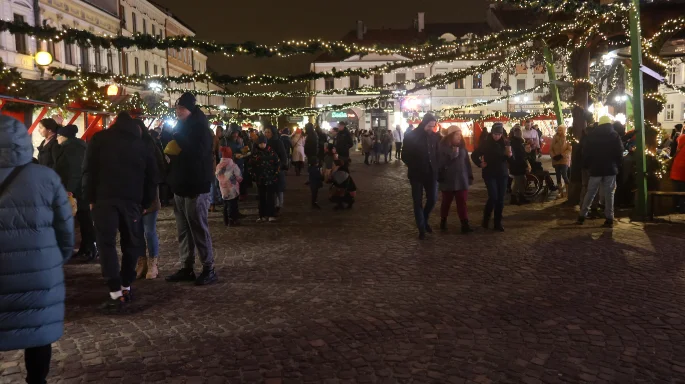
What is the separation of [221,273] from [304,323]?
2.22m

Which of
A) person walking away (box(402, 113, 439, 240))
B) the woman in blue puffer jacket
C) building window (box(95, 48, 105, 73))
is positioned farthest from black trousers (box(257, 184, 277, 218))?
building window (box(95, 48, 105, 73))

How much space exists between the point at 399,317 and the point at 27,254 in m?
3.05

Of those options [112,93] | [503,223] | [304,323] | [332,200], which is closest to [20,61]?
[112,93]

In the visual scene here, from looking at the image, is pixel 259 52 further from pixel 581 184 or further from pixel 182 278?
pixel 581 184

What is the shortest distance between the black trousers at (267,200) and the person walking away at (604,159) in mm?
5390

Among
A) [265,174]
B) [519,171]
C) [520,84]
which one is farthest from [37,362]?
[520,84]

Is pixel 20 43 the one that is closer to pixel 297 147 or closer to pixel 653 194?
pixel 297 147

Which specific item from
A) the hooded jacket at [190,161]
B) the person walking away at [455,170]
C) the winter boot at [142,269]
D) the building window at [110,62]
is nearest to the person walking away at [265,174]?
the person walking away at [455,170]

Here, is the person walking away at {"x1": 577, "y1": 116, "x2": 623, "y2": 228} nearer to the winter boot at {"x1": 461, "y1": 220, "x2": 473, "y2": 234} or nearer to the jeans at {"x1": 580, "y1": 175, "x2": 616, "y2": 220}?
the jeans at {"x1": 580, "y1": 175, "x2": 616, "y2": 220}

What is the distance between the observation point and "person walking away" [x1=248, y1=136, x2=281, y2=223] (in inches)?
435

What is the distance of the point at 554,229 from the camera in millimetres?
9758

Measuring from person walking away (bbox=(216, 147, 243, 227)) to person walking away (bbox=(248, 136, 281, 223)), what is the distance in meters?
0.40

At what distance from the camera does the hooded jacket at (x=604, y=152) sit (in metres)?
9.58

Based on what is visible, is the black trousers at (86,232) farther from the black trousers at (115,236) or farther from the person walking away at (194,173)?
the black trousers at (115,236)
